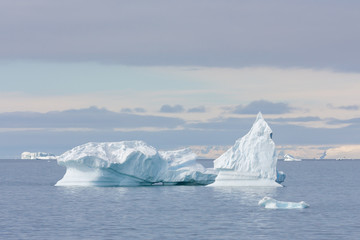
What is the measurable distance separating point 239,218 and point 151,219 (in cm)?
561

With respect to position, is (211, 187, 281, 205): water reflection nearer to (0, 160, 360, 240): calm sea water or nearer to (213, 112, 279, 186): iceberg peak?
(0, 160, 360, 240): calm sea water

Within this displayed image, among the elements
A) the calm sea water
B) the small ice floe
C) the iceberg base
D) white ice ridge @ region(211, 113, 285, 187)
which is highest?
white ice ridge @ region(211, 113, 285, 187)

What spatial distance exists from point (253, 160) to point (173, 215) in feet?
66.8

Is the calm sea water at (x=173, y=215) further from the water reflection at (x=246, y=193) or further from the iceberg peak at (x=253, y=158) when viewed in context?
the iceberg peak at (x=253, y=158)

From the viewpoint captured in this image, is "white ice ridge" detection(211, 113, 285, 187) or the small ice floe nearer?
the small ice floe

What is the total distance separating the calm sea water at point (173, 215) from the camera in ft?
116

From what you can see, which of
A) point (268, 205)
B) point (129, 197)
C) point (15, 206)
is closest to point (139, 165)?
point (129, 197)

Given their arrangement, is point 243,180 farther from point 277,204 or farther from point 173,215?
point 173,215

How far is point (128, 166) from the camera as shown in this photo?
215ft

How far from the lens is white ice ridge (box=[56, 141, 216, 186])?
63.6m

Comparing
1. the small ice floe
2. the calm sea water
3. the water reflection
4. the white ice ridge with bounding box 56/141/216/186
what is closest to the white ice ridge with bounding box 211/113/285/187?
the water reflection

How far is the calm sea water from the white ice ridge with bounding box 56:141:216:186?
263 cm

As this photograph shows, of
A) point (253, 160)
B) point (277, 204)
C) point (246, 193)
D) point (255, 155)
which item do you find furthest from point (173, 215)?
Result: point (255, 155)

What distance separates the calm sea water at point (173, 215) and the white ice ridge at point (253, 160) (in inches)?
46.7
